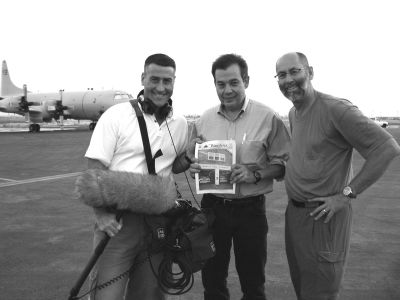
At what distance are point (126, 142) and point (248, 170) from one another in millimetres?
1023

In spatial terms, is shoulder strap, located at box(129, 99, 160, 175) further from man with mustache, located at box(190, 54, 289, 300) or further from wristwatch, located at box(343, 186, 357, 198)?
wristwatch, located at box(343, 186, 357, 198)

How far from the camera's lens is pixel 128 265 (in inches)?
110

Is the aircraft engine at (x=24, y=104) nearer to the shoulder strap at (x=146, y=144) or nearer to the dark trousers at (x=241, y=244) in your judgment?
the dark trousers at (x=241, y=244)

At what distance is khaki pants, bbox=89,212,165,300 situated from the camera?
8.89ft

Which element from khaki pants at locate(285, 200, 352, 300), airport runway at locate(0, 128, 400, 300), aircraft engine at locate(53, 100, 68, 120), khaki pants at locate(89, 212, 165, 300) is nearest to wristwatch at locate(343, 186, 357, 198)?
khaki pants at locate(285, 200, 352, 300)

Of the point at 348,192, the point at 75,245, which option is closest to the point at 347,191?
the point at 348,192

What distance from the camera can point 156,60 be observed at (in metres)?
2.85

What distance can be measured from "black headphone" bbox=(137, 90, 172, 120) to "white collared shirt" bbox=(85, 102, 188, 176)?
0.14 ft

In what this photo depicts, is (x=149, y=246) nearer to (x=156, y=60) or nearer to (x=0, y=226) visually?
(x=156, y=60)

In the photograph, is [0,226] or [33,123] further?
[33,123]

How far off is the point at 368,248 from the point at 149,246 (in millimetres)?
3889

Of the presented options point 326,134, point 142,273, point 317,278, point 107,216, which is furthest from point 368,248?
point 107,216

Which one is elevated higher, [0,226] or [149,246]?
[149,246]

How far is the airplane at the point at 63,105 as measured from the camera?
34562 mm
